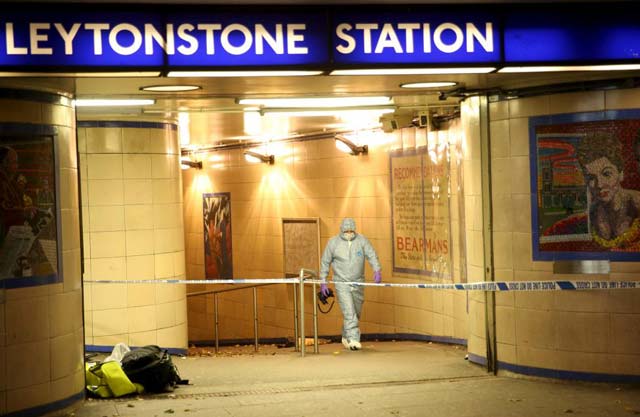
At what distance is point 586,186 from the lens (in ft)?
30.9

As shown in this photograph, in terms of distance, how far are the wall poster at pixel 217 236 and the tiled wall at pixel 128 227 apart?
6036 millimetres

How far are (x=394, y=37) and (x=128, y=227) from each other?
23.2 ft

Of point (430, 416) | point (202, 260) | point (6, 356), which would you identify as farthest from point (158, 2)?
point (202, 260)

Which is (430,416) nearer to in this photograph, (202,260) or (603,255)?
(603,255)

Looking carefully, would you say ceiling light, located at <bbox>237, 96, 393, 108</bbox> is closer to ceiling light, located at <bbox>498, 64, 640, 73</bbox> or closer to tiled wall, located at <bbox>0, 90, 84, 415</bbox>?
tiled wall, located at <bbox>0, 90, 84, 415</bbox>

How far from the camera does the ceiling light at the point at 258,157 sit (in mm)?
18516

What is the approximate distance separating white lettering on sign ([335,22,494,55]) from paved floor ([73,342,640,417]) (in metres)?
3.07

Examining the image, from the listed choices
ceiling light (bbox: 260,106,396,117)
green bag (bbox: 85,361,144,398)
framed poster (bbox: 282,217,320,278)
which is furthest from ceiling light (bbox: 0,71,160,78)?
framed poster (bbox: 282,217,320,278)

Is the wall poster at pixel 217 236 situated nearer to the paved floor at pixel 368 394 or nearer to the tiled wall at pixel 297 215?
the tiled wall at pixel 297 215

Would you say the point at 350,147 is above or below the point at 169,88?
below

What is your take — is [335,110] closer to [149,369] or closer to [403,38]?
[149,369]

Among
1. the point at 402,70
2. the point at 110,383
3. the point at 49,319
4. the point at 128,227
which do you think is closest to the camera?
the point at 402,70

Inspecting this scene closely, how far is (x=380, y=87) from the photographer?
9.82 m

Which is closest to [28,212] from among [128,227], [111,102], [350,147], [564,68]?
[111,102]
